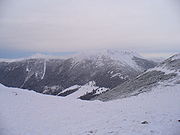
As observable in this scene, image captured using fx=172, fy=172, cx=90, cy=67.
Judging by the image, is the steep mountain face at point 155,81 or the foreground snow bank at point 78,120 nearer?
the foreground snow bank at point 78,120

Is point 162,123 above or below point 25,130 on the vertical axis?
above

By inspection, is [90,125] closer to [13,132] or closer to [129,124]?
[129,124]

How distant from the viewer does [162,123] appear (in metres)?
12.1

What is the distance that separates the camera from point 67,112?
1862cm

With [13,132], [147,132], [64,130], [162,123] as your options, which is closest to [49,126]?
[64,130]

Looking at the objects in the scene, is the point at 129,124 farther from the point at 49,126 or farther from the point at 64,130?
the point at 49,126

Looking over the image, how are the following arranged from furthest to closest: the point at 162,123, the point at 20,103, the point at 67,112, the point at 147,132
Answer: the point at 20,103 → the point at 67,112 → the point at 162,123 → the point at 147,132

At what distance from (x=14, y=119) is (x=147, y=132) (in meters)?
11.8

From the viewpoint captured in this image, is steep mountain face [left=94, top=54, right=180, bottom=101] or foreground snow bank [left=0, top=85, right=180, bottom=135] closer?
foreground snow bank [left=0, top=85, right=180, bottom=135]

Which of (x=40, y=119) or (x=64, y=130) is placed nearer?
(x=64, y=130)

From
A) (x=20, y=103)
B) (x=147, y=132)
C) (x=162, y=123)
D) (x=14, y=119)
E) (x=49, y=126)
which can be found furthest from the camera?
(x=20, y=103)

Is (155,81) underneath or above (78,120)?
above

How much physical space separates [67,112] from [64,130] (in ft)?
17.2

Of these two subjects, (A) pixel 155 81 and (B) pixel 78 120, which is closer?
(B) pixel 78 120
